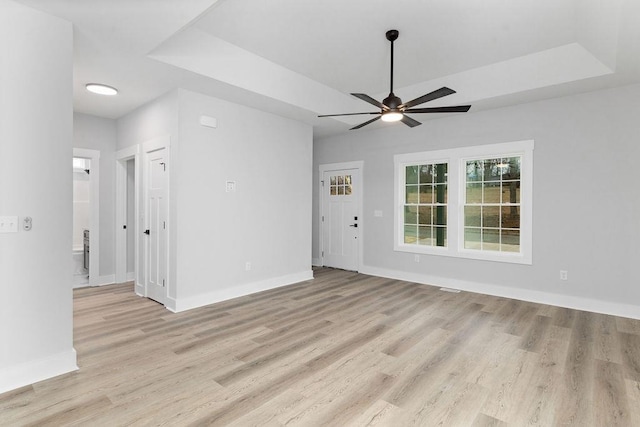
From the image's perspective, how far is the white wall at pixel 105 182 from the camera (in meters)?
5.20

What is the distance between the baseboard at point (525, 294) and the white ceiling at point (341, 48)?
2688 millimetres

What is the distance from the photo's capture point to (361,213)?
21.1ft

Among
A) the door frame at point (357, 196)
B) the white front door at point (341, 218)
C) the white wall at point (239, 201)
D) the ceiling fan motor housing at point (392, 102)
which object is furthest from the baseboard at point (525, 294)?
the ceiling fan motor housing at point (392, 102)

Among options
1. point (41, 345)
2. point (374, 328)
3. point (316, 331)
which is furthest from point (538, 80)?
point (41, 345)

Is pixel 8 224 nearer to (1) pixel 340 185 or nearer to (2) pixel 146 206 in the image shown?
(2) pixel 146 206

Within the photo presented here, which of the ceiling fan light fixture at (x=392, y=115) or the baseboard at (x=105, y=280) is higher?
the ceiling fan light fixture at (x=392, y=115)

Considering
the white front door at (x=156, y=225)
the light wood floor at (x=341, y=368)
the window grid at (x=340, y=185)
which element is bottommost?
the light wood floor at (x=341, y=368)

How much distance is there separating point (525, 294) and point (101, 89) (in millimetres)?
6263

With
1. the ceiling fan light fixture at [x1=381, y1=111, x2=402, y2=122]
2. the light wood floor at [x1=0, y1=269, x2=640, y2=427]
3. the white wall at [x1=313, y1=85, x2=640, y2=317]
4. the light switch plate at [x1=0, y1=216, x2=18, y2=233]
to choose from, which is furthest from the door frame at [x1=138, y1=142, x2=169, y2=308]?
the white wall at [x1=313, y1=85, x2=640, y2=317]

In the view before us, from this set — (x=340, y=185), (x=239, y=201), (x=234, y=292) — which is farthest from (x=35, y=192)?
(x=340, y=185)

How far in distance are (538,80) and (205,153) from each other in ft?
14.1

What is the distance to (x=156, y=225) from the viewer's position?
14.4 ft

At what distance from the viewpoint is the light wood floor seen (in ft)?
6.75

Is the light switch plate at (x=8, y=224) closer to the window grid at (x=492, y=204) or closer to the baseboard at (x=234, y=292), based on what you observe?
the baseboard at (x=234, y=292)
